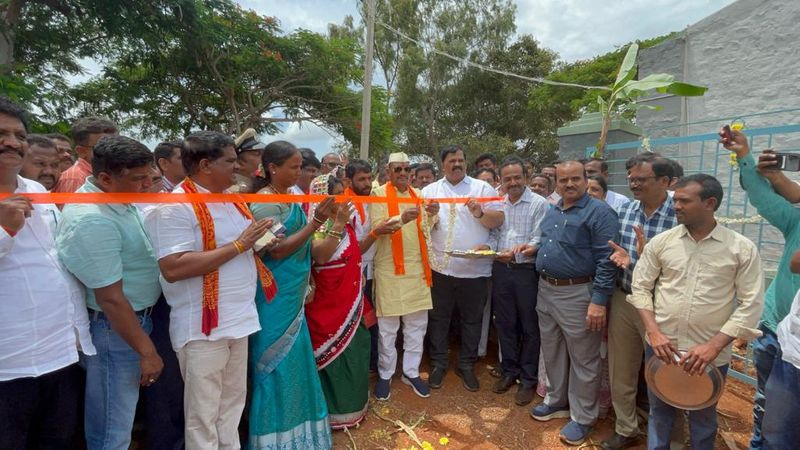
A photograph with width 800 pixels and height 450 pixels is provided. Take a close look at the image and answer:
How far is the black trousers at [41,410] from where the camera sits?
181 cm

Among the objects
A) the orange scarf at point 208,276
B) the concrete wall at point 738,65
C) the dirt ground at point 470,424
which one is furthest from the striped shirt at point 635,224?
the concrete wall at point 738,65

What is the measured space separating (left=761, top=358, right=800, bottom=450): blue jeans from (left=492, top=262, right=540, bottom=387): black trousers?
1799mm

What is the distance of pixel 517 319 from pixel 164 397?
301 centimetres

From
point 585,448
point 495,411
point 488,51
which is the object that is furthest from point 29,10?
point 488,51

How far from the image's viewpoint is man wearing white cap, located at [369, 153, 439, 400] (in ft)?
12.6

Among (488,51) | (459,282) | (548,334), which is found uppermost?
(488,51)

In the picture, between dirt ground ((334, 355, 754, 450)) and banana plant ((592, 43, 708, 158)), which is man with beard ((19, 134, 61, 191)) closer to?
dirt ground ((334, 355, 754, 450))

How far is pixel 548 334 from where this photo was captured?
11.8 feet

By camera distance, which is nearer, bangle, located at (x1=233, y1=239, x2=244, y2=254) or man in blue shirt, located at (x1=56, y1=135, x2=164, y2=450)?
man in blue shirt, located at (x1=56, y1=135, x2=164, y2=450)

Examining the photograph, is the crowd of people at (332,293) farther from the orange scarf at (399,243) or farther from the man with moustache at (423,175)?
the man with moustache at (423,175)

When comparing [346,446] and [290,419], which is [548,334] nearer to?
[346,446]

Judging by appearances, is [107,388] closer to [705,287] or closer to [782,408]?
[705,287]

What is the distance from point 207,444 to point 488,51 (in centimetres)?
2431

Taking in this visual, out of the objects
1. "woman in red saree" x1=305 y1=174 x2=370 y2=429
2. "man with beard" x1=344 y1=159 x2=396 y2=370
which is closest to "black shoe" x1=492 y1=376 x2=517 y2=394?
"woman in red saree" x1=305 y1=174 x2=370 y2=429
